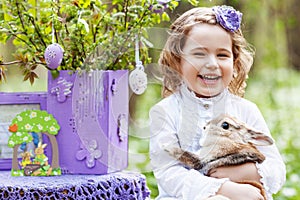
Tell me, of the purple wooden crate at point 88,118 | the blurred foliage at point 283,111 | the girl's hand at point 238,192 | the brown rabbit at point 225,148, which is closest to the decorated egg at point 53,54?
the purple wooden crate at point 88,118

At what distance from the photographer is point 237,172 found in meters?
2.13

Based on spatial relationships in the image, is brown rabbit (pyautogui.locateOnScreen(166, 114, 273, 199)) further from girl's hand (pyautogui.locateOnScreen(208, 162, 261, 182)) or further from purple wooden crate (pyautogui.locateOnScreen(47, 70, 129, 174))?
purple wooden crate (pyautogui.locateOnScreen(47, 70, 129, 174))

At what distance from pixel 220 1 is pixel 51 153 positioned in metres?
3.28

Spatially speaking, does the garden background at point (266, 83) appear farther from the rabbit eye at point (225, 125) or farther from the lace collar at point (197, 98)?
the rabbit eye at point (225, 125)

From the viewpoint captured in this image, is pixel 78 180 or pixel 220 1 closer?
pixel 78 180

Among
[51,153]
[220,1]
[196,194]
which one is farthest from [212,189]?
[220,1]

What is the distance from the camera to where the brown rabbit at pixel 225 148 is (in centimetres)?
214

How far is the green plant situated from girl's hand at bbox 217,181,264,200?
58cm

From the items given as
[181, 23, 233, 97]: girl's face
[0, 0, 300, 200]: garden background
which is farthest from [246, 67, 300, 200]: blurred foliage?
[181, 23, 233, 97]: girl's face

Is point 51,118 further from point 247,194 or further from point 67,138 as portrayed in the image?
point 247,194

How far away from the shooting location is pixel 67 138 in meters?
2.39

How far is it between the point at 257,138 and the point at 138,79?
0.45m

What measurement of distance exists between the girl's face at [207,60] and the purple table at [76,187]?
396mm

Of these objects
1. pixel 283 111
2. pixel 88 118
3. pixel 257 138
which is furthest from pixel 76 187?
pixel 283 111
